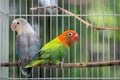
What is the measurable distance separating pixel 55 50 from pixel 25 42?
16 cm

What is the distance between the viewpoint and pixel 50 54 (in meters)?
1.92

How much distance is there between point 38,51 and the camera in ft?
6.43

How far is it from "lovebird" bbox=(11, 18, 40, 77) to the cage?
2.7 inches

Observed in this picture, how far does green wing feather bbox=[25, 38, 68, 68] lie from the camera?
6.30 ft

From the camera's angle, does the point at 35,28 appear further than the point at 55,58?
Yes

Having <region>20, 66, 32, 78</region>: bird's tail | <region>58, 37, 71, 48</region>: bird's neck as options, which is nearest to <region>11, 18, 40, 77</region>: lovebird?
<region>20, 66, 32, 78</region>: bird's tail

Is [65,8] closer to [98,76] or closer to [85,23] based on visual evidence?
[85,23]

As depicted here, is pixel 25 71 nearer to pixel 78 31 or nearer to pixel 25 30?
pixel 25 30

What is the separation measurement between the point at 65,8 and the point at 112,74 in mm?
424

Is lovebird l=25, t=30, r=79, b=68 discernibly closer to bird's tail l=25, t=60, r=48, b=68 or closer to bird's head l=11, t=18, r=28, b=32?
bird's tail l=25, t=60, r=48, b=68

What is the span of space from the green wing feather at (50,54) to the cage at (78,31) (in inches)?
5.4

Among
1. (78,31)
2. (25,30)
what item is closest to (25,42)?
(25,30)

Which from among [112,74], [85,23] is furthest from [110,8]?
[112,74]

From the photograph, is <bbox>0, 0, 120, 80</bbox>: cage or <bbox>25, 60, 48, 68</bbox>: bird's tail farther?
<bbox>0, 0, 120, 80</bbox>: cage
